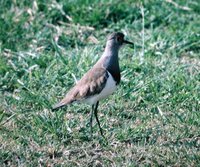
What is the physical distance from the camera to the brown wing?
574 centimetres

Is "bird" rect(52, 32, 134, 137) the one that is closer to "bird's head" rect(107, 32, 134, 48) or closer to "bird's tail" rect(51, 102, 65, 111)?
"bird's tail" rect(51, 102, 65, 111)

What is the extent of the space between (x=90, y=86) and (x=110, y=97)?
97cm

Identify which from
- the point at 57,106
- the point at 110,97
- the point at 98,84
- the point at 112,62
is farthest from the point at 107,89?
the point at 110,97

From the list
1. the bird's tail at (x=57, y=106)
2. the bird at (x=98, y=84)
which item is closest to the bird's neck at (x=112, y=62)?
the bird at (x=98, y=84)

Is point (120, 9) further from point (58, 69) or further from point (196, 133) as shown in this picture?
point (196, 133)

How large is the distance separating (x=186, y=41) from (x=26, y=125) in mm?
2586

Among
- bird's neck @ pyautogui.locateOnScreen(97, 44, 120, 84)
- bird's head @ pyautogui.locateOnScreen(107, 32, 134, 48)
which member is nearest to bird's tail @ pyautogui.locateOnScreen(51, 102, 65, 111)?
bird's neck @ pyautogui.locateOnScreen(97, 44, 120, 84)

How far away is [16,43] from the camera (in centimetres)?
793

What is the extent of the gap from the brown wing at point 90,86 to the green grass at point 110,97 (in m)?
0.30

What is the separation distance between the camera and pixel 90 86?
579cm

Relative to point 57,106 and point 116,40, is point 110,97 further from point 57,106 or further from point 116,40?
point 57,106

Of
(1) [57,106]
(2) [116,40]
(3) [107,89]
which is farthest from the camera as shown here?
(2) [116,40]

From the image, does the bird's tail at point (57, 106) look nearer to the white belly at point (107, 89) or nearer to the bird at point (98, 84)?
the bird at point (98, 84)

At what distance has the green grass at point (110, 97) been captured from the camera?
18.6 ft
